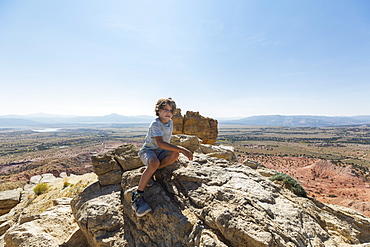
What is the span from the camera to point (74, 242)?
17.0 ft

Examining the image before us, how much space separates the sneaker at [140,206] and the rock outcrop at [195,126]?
918 inches

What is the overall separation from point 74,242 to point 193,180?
4073 mm

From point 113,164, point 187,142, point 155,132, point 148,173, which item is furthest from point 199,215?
point 187,142

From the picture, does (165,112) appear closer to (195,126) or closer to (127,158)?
(127,158)

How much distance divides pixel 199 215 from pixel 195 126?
24.2 meters

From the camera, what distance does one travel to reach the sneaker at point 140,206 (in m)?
4.19

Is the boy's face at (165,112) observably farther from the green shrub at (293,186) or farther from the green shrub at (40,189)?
the green shrub at (40,189)

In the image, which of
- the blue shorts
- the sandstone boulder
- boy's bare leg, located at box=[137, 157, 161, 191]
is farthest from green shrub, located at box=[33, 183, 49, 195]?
the sandstone boulder

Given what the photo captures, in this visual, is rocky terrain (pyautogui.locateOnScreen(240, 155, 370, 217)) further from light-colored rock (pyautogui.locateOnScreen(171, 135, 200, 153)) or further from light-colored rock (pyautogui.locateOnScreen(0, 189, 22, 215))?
light-colored rock (pyautogui.locateOnScreen(0, 189, 22, 215))

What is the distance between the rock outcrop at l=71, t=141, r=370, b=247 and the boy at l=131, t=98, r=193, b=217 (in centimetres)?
45

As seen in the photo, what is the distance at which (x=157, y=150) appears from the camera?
201 inches

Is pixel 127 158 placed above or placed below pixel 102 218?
above

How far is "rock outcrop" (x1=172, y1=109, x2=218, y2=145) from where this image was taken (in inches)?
1109

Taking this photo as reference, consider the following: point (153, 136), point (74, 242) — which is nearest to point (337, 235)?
point (153, 136)
